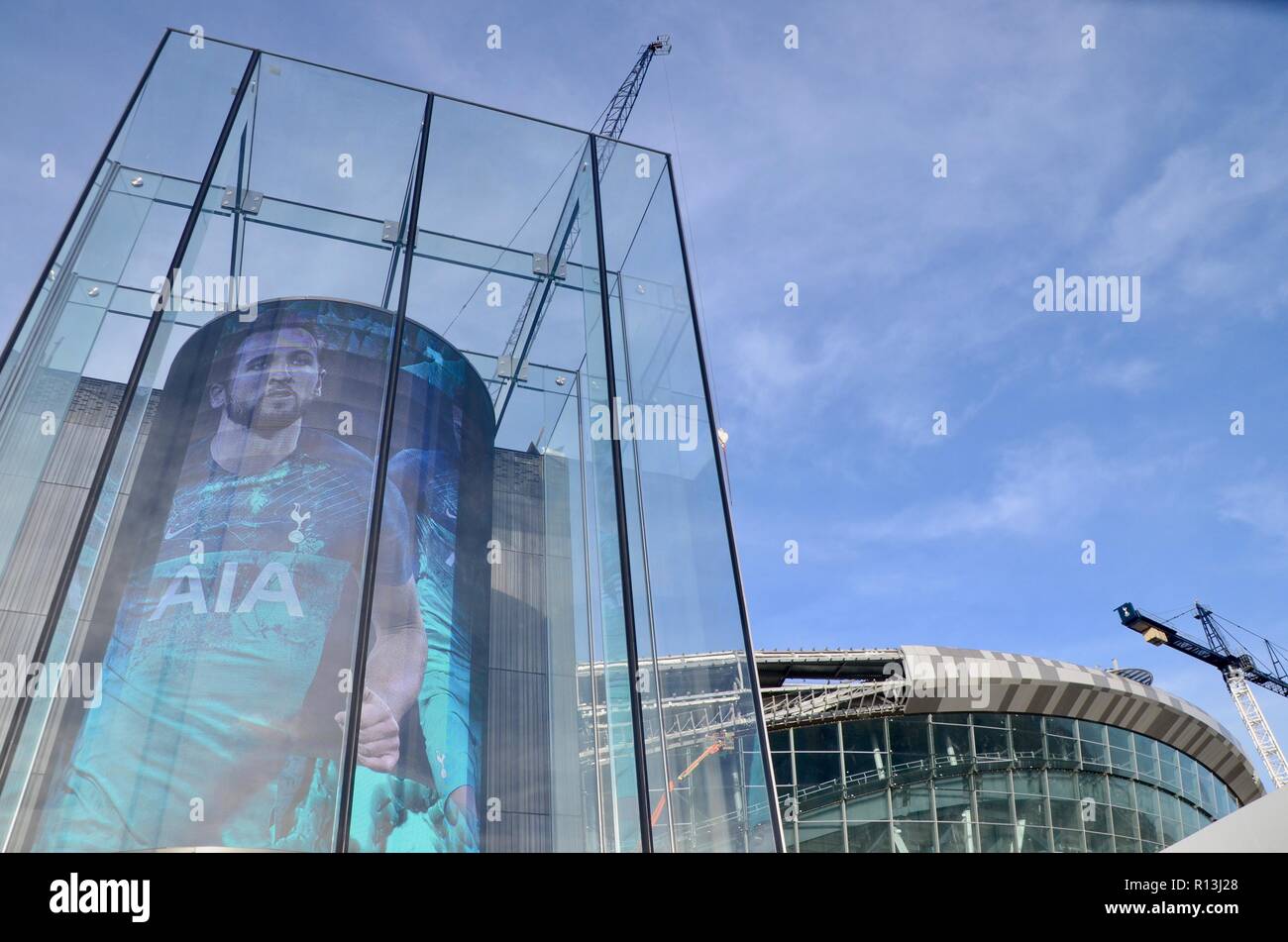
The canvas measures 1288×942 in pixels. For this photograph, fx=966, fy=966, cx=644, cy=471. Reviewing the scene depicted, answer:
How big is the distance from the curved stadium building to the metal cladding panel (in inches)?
2.2

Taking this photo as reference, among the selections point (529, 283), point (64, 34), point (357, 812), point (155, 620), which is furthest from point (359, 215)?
point (357, 812)

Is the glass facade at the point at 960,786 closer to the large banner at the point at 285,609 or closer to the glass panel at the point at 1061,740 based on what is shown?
the glass panel at the point at 1061,740

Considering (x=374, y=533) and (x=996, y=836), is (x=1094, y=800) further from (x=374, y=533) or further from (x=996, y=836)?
(x=374, y=533)

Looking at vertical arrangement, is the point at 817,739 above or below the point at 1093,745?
below

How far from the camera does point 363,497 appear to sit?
9477mm

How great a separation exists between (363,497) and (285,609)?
1.32 metres

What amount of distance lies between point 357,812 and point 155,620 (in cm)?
250

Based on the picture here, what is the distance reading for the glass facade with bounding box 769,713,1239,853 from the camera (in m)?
33.1

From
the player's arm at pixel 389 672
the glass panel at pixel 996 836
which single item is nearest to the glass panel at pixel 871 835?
the glass panel at pixel 996 836

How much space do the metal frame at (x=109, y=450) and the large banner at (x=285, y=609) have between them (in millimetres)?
300

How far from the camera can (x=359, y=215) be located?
11.9 m

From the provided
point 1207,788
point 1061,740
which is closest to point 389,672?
point 1061,740

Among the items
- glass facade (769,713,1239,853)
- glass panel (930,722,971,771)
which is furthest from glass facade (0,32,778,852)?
glass panel (930,722,971,771)
